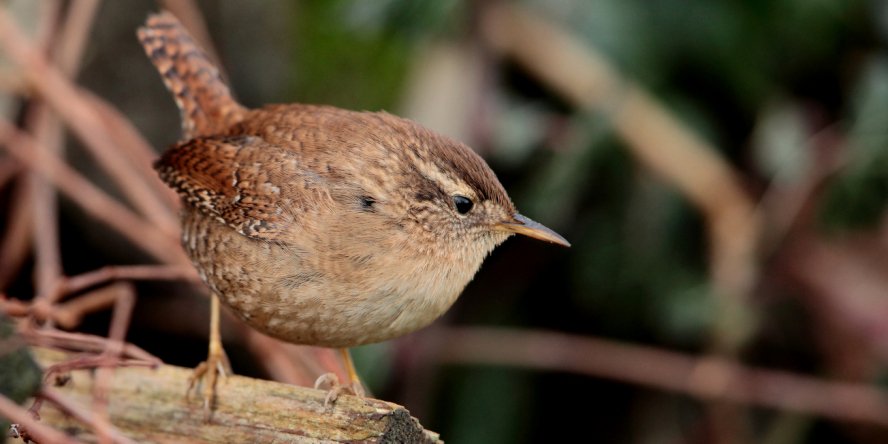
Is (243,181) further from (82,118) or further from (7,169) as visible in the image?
(7,169)

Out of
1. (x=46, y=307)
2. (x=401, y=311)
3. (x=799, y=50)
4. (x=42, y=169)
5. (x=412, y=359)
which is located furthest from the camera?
(x=799, y=50)

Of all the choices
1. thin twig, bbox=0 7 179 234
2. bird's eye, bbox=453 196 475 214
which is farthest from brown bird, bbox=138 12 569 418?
thin twig, bbox=0 7 179 234

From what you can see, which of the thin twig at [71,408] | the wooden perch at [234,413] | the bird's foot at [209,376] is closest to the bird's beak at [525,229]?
the wooden perch at [234,413]

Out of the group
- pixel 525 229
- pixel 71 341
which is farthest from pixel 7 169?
pixel 525 229

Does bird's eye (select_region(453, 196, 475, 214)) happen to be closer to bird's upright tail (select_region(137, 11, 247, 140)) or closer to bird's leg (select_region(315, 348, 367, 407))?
bird's leg (select_region(315, 348, 367, 407))

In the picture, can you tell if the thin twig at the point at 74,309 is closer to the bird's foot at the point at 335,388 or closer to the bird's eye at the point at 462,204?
the bird's foot at the point at 335,388

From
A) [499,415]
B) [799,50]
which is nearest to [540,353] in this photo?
[499,415]

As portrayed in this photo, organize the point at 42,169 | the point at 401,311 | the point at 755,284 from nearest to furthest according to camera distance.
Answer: the point at 401,311
the point at 42,169
the point at 755,284

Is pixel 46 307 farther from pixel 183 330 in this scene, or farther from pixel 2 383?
pixel 183 330
